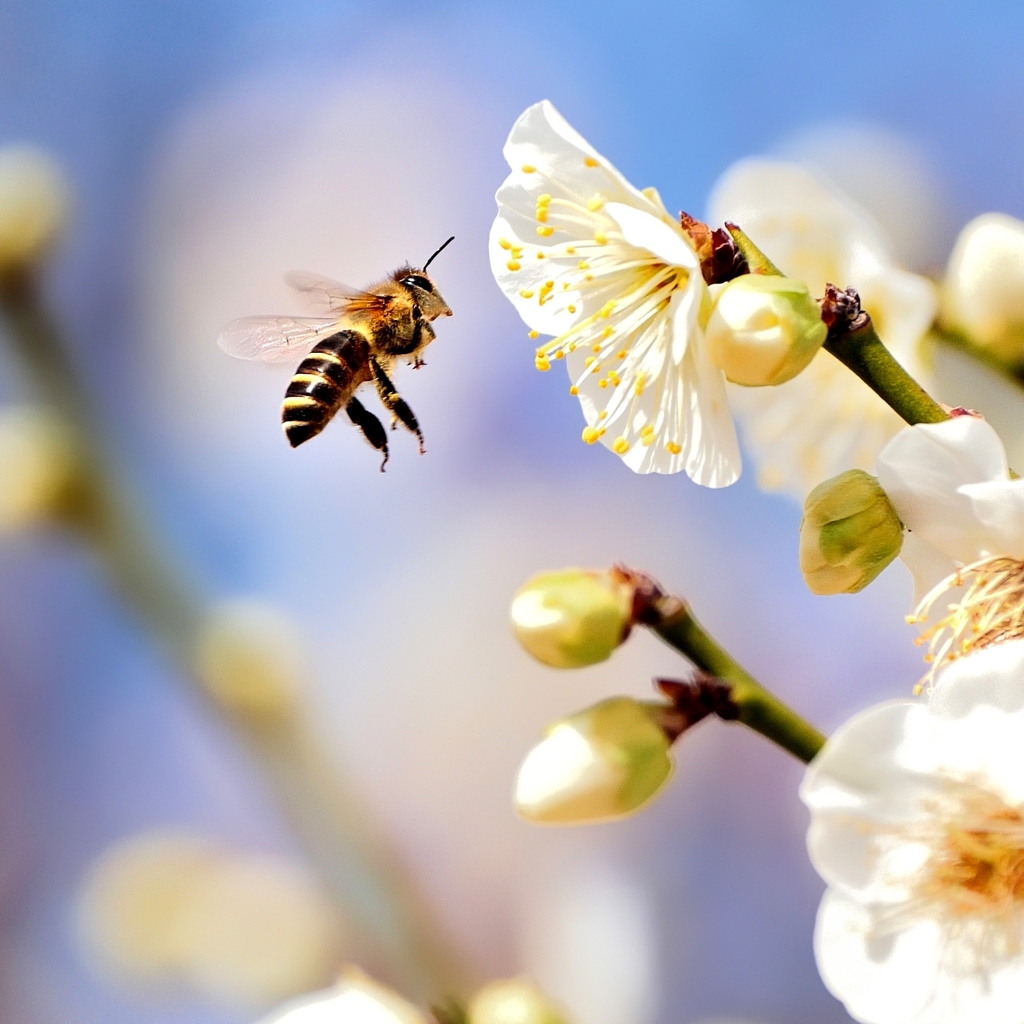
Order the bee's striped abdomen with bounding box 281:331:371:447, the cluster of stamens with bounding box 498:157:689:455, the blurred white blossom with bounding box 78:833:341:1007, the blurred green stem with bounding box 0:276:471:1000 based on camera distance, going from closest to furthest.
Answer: the cluster of stamens with bounding box 498:157:689:455
the bee's striped abdomen with bounding box 281:331:371:447
the blurred green stem with bounding box 0:276:471:1000
the blurred white blossom with bounding box 78:833:341:1007

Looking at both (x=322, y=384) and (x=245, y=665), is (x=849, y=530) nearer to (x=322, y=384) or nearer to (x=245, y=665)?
(x=322, y=384)

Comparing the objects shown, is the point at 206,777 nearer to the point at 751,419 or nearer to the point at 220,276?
the point at 220,276

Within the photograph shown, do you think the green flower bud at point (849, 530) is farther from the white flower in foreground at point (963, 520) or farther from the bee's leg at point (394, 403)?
the bee's leg at point (394, 403)

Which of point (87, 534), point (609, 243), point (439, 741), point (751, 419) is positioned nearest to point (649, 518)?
point (439, 741)

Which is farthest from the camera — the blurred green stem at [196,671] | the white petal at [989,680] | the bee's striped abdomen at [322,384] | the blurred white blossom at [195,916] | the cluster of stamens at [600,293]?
the blurred white blossom at [195,916]

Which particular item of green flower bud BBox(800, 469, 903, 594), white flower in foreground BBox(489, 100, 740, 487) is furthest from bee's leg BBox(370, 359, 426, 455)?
green flower bud BBox(800, 469, 903, 594)

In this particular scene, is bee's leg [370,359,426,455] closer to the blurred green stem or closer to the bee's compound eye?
the bee's compound eye

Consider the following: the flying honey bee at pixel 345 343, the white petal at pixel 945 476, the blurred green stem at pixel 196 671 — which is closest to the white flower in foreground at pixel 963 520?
the white petal at pixel 945 476
